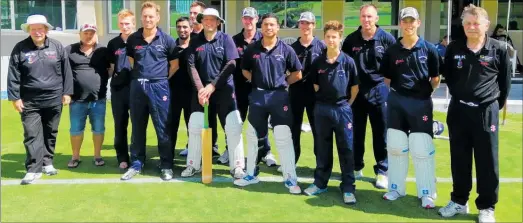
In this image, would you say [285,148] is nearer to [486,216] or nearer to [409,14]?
[409,14]

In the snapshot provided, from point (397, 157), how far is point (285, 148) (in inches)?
42.9

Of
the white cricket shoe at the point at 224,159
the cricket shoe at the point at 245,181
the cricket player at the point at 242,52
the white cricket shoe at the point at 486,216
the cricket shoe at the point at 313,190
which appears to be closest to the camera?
the white cricket shoe at the point at 486,216

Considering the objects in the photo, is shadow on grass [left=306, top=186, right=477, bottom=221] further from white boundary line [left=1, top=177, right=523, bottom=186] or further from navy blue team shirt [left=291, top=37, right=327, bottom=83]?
navy blue team shirt [left=291, top=37, right=327, bottom=83]

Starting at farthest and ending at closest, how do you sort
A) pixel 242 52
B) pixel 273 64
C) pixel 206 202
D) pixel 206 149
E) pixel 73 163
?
1. pixel 73 163
2. pixel 242 52
3. pixel 206 149
4. pixel 273 64
5. pixel 206 202

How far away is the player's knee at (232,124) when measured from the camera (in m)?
5.48

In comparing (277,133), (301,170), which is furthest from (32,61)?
(301,170)

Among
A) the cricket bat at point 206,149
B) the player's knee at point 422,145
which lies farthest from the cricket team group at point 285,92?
the cricket bat at point 206,149

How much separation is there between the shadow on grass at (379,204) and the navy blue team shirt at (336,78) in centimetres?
94

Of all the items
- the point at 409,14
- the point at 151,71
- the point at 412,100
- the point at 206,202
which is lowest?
the point at 206,202

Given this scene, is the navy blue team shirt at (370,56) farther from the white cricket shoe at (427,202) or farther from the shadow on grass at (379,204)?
the white cricket shoe at (427,202)

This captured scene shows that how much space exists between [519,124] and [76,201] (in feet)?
24.8

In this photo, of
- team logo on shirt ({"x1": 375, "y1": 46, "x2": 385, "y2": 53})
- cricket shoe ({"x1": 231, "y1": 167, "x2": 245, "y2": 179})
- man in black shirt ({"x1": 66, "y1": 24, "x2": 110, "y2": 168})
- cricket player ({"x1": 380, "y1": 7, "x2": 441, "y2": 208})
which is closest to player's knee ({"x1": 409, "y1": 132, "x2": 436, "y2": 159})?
cricket player ({"x1": 380, "y1": 7, "x2": 441, "y2": 208})

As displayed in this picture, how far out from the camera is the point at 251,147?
5.29m

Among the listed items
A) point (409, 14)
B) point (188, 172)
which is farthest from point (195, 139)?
point (409, 14)
